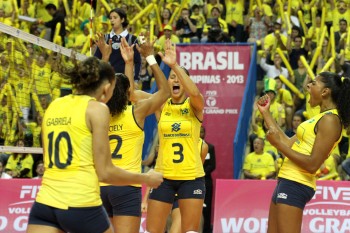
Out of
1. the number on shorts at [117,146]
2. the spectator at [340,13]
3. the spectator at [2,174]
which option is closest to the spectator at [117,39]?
the number on shorts at [117,146]

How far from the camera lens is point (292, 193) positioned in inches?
314

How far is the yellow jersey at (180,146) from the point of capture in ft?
29.9

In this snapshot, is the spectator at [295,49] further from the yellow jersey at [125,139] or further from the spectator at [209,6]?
the yellow jersey at [125,139]

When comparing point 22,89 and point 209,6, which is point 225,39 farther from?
point 22,89

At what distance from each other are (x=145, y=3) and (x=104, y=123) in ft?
51.5

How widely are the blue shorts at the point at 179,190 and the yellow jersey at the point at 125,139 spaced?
0.87m

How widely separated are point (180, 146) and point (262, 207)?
4.85m

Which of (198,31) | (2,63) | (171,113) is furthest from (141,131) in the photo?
(198,31)

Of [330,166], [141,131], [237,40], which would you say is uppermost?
[237,40]

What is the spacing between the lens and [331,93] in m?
8.07

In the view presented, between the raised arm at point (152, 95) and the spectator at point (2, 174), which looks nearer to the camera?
the raised arm at point (152, 95)

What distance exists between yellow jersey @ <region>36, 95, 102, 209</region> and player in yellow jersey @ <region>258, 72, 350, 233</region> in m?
2.31

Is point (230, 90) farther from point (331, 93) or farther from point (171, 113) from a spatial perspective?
point (331, 93)

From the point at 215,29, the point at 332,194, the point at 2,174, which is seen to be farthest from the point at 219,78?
the point at 332,194
